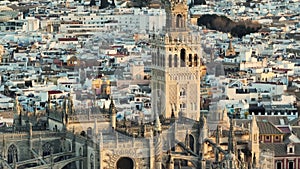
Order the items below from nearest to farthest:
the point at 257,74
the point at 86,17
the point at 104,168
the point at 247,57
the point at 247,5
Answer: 1. the point at 104,168
2. the point at 257,74
3. the point at 247,57
4. the point at 86,17
5. the point at 247,5

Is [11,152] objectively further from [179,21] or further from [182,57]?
[179,21]

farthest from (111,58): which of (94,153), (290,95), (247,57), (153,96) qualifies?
(94,153)

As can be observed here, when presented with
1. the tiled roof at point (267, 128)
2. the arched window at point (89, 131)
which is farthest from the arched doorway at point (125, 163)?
the tiled roof at point (267, 128)

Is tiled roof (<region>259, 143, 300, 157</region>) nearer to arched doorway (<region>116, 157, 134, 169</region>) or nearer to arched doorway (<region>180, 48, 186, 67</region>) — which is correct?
arched doorway (<region>180, 48, 186, 67</region>)

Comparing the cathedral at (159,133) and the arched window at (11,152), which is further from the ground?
the cathedral at (159,133)

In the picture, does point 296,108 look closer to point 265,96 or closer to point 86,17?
point 265,96

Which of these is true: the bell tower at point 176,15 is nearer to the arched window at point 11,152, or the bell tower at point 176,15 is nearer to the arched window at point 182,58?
the arched window at point 182,58
